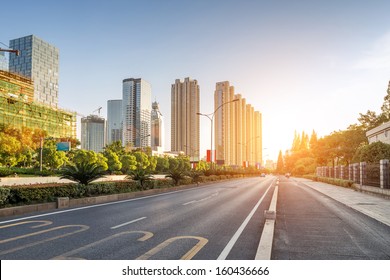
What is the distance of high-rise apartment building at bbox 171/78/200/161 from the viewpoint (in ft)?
586

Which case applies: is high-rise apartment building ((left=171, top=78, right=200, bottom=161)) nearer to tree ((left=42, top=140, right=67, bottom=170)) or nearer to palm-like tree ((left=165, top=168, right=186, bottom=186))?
tree ((left=42, top=140, right=67, bottom=170))

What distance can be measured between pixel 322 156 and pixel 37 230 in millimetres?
70294

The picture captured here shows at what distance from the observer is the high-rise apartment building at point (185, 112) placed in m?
178

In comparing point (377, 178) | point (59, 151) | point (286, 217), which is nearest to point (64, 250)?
point (286, 217)

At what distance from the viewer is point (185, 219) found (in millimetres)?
10484

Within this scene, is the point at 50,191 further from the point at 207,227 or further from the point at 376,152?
the point at 376,152

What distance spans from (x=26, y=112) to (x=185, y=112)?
311ft

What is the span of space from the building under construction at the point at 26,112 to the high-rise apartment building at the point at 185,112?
69.9m

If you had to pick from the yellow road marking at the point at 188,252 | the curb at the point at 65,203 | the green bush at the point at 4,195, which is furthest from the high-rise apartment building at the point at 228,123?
the yellow road marking at the point at 188,252

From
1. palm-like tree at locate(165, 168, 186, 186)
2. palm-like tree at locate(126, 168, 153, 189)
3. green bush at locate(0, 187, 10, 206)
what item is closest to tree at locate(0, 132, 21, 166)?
palm-like tree at locate(165, 168, 186, 186)

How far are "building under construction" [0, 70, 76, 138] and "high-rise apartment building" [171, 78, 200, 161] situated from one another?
69862mm

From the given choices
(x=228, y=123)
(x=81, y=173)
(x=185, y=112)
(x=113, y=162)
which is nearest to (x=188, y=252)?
(x=81, y=173)

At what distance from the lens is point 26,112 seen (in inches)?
3949

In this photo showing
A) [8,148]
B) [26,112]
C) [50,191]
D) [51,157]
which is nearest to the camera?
[50,191]
